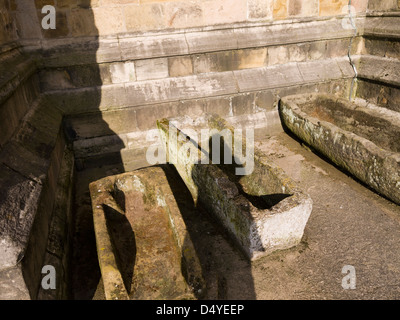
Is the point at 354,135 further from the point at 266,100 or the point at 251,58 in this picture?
the point at 251,58

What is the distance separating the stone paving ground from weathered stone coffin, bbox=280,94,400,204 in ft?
1.27

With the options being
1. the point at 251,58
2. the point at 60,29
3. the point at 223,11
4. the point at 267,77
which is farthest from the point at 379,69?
the point at 60,29

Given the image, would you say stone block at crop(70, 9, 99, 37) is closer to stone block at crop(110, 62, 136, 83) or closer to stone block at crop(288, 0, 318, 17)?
stone block at crop(110, 62, 136, 83)

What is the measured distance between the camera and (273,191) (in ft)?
12.2

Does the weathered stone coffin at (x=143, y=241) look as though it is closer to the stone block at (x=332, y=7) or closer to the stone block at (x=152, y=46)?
the stone block at (x=152, y=46)

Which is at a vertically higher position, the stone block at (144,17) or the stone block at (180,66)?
the stone block at (144,17)

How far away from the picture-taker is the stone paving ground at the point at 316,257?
298 cm

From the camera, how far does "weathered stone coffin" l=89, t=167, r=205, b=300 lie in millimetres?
2719

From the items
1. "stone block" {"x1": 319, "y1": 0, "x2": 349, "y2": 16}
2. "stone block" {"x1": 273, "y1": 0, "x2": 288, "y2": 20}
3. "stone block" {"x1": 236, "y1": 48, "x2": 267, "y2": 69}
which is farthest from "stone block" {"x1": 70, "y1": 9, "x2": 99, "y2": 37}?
"stone block" {"x1": 319, "y1": 0, "x2": 349, "y2": 16}

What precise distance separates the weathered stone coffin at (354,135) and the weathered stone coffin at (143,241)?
2.67 meters

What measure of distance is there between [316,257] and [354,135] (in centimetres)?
194

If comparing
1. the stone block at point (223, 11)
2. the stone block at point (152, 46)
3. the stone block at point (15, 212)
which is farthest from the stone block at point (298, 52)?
the stone block at point (15, 212)
